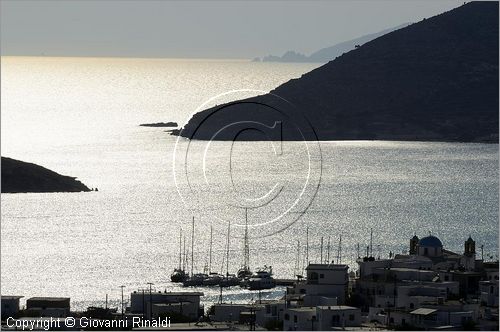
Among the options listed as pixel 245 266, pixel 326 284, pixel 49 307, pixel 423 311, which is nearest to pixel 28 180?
pixel 245 266

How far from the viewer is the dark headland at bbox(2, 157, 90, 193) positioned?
391 ft

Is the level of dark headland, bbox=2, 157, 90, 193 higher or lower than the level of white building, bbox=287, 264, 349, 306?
higher

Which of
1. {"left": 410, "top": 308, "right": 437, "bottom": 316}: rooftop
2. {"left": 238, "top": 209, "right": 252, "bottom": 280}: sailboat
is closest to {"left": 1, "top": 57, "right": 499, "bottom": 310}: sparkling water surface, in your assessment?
{"left": 238, "top": 209, "right": 252, "bottom": 280}: sailboat

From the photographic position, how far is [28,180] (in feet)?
393

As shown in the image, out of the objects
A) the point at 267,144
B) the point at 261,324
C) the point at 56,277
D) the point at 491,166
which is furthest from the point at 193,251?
the point at 267,144

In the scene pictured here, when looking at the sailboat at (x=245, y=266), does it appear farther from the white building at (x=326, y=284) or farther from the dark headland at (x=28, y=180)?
the dark headland at (x=28, y=180)

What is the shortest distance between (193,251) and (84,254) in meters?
5.16

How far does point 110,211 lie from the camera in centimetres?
11100

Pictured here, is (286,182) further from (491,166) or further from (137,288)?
(137,288)

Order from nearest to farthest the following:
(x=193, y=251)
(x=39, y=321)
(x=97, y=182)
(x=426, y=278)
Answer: (x=39, y=321)
(x=426, y=278)
(x=193, y=251)
(x=97, y=182)

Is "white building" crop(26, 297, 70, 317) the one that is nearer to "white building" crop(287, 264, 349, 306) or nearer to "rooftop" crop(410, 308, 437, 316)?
"white building" crop(287, 264, 349, 306)

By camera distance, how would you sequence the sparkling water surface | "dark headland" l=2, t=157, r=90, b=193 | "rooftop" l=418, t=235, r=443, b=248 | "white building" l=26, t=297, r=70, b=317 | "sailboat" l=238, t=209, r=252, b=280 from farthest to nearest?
"dark headland" l=2, t=157, r=90, b=193, the sparkling water surface, "sailboat" l=238, t=209, r=252, b=280, "rooftop" l=418, t=235, r=443, b=248, "white building" l=26, t=297, r=70, b=317

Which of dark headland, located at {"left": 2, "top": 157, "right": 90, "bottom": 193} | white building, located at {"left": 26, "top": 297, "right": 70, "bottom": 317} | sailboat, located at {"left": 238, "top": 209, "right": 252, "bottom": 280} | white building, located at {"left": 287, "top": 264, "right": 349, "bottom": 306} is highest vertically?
dark headland, located at {"left": 2, "top": 157, "right": 90, "bottom": 193}

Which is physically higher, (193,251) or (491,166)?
(491,166)
